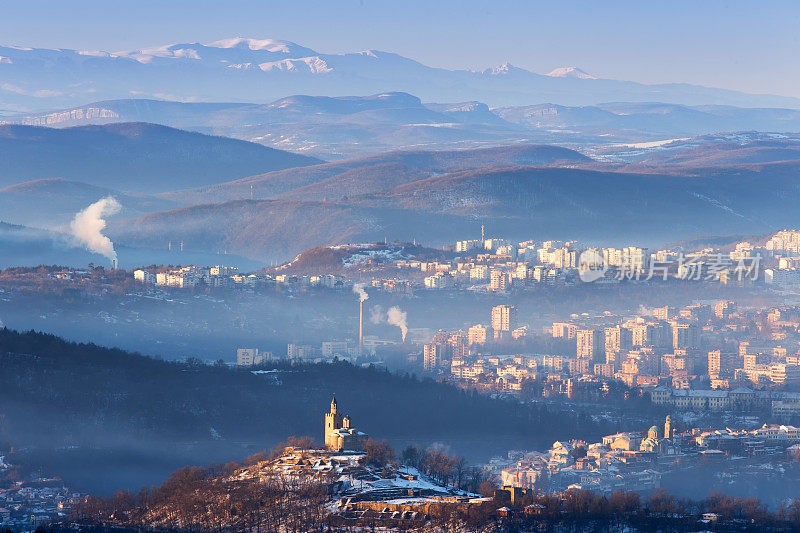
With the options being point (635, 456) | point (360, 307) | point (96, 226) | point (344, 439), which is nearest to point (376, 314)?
point (360, 307)

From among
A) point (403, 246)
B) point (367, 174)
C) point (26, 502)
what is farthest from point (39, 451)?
point (367, 174)

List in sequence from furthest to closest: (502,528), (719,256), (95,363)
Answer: (719,256) < (95,363) < (502,528)

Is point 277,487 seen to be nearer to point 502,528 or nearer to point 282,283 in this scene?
point 502,528

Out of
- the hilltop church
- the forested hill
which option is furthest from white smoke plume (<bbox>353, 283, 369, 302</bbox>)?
the hilltop church

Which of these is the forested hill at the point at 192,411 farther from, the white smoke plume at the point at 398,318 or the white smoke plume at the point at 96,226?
the white smoke plume at the point at 96,226

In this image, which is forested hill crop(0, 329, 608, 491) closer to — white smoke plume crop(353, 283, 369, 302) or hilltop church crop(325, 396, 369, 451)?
hilltop church crop(325, 396, 369, 451)

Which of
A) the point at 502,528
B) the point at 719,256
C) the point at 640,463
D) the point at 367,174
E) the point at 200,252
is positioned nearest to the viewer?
the point at 502,528
